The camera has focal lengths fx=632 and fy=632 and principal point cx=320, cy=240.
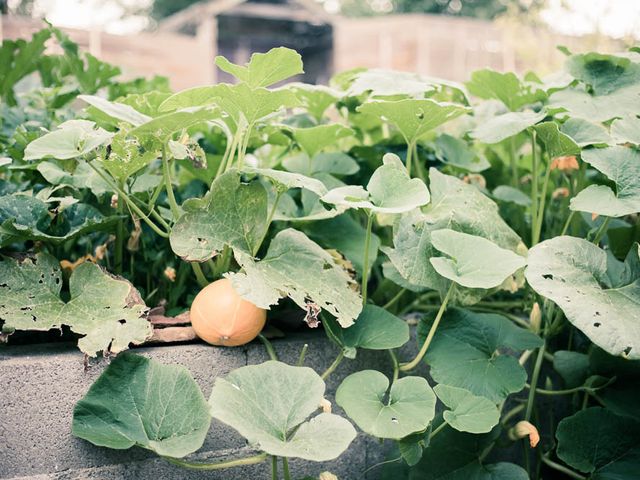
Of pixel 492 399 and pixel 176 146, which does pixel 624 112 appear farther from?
pixel 176 146

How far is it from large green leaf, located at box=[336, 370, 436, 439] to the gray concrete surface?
0.63 feet

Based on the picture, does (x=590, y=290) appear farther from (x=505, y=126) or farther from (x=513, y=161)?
(x=513, y=161)

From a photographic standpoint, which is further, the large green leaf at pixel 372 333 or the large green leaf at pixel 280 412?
the large green leaf at pixel 372 333

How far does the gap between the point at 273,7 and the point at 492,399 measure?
48.0 feet

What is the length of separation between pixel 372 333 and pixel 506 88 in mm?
659

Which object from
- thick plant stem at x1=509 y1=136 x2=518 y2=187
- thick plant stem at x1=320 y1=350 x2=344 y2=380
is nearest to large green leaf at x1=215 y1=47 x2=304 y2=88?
thick plant stem at x1=320 y1=350 x2=344 y2=380

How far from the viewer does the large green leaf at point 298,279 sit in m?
0.98

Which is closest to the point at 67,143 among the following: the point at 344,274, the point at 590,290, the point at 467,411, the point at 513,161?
the point at 344,274

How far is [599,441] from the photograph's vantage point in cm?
115

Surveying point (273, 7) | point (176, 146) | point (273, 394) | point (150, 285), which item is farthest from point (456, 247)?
point (273, 7)

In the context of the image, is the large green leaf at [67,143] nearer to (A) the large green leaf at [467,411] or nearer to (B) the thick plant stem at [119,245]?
(B) the thick plant stem at [119,245]

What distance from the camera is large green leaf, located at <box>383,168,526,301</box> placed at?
110 cm

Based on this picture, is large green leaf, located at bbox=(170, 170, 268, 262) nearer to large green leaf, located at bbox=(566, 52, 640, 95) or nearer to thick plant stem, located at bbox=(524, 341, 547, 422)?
thick plant stem, located at bbox=(524, 341, 547, 422)

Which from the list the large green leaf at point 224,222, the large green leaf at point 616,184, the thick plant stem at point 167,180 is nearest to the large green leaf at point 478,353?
the large green leaf at point 616,184
